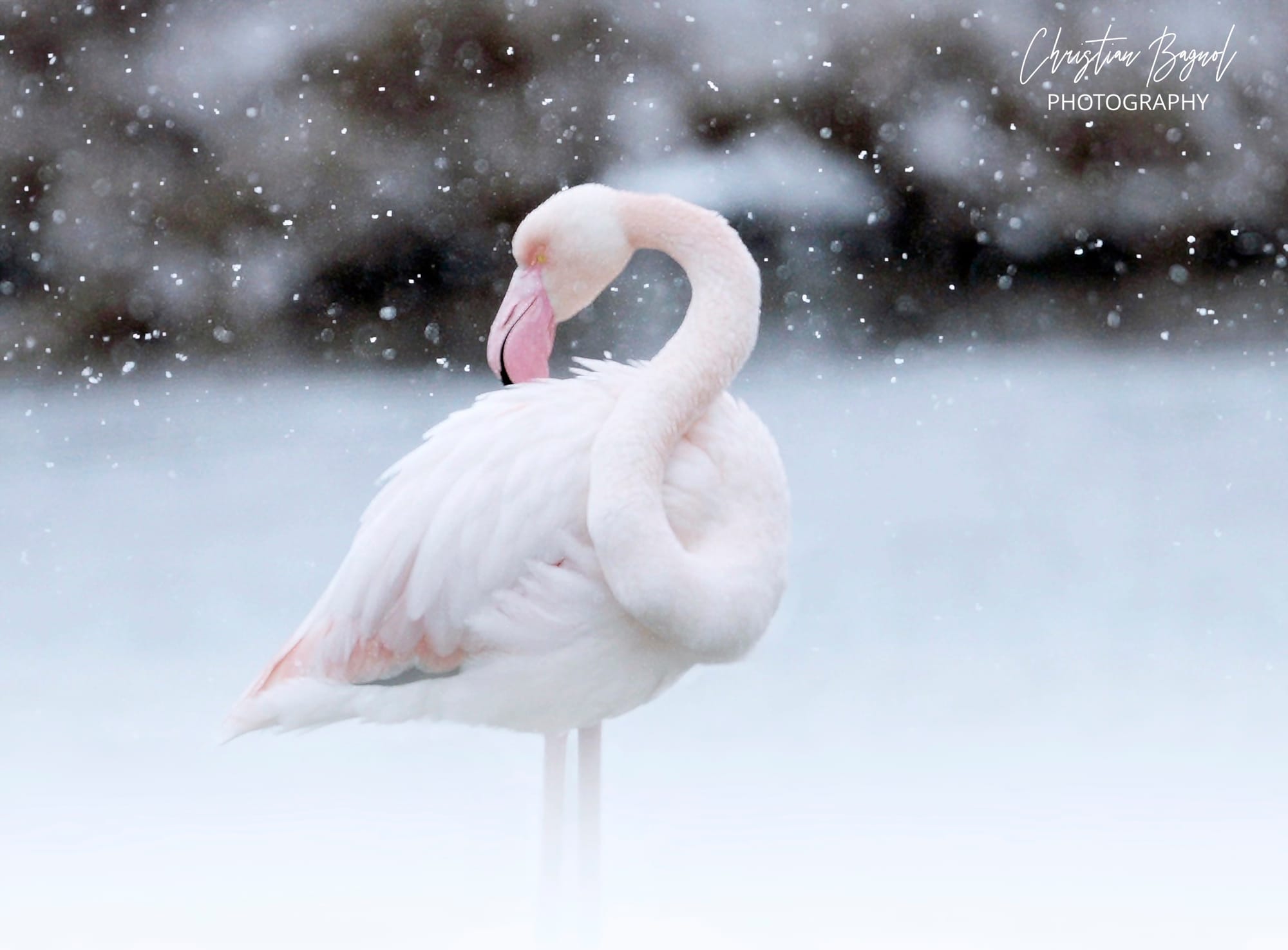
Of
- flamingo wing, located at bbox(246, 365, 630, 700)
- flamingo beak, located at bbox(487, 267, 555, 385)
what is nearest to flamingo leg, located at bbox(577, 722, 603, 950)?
flamingo wing, located at bbox(246, 365, 630, 700)

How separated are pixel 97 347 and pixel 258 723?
7.15 feet

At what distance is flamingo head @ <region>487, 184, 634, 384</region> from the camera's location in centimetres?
145

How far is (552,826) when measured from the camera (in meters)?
1.54

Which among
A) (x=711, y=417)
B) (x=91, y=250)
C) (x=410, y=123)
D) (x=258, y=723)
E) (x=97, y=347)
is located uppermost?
(x=410, y=123)

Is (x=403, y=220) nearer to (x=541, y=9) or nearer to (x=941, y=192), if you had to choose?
(x=541, y=9)

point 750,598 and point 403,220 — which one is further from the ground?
point 403,220

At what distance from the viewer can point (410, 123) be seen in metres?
3.31

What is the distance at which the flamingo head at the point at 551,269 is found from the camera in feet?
4.77

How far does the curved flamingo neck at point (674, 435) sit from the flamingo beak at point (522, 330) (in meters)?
0.12

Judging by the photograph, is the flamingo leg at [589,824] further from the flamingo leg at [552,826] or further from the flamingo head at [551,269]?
the flamingo head at [551,269]

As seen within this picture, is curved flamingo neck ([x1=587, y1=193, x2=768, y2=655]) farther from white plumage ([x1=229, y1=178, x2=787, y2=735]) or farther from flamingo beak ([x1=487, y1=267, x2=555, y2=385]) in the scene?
flamingo beak ([x1=487, y1=267, x2=555, y2=385])

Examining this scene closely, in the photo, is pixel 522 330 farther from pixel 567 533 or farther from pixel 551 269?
pixel 567 533

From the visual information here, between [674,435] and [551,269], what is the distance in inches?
9.9

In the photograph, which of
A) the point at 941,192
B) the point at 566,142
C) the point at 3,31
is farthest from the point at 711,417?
the point at 3,31
